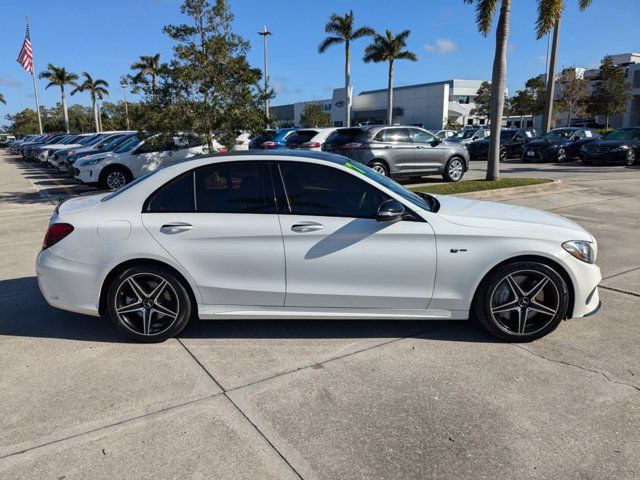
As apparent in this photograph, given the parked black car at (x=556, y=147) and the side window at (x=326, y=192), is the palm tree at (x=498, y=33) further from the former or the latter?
the side window at (x=326, y=192)

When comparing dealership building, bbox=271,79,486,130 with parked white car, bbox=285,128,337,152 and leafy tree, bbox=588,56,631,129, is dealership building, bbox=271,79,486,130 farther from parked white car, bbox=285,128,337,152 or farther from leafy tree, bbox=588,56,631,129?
parked white car, bbox=285,128,337,152

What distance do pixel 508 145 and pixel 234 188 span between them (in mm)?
22962

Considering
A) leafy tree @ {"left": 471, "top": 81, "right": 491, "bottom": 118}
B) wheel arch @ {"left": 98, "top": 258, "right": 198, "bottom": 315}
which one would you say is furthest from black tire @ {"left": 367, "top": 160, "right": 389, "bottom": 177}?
leafy tree @ {"left": 471, "top": 81, "right": 491, "bottom": 118}

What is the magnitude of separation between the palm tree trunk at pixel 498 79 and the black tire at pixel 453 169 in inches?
53.2

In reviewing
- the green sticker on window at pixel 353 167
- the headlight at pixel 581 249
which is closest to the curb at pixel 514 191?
the headlight at pixel 581 249

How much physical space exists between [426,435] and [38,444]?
224 centimetres

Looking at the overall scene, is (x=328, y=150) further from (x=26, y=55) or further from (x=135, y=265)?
(x=26, y=55)

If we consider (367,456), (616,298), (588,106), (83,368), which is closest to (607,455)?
(367,456)

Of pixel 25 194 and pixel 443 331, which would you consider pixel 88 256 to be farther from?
pixel 25 194

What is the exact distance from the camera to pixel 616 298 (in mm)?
5008

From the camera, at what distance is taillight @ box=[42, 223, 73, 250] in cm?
395

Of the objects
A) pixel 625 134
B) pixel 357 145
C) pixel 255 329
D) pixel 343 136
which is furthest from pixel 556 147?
pixel 255 329

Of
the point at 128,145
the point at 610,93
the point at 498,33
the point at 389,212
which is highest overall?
the point at 610,93

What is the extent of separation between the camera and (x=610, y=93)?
161 feet
